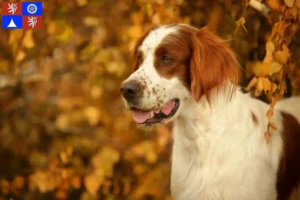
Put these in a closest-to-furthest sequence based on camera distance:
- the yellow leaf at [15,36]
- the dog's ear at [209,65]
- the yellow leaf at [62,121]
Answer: the dog's ear at [209,65], the yellow leaf at [15,36], the yellow leaf at [62,121]

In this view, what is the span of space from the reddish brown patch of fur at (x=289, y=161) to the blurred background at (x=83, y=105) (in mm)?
641

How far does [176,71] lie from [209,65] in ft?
0.53

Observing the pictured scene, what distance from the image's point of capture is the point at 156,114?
8.04 ft

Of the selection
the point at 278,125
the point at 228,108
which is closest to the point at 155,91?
the point at 228,108

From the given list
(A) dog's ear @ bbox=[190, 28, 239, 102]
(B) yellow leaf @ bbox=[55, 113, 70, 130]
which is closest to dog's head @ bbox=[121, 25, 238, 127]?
(A) dog's ear @ bbox=[190, 28, 239, 102]

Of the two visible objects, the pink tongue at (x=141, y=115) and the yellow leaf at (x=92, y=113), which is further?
the yellow leaf at (x=92, y=113)

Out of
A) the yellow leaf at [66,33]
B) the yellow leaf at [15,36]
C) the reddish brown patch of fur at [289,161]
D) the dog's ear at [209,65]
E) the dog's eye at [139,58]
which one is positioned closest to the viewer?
the dog's ear at [209,65]

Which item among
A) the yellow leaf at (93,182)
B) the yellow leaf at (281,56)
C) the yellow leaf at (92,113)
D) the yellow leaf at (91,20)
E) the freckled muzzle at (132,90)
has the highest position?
the yellow leaf at (91,20)

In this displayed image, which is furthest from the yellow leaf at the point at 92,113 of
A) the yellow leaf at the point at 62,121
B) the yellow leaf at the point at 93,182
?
the yellow leaf at the point at 93,182

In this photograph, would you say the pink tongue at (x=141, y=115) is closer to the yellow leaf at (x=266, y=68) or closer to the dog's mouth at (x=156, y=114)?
the dog's mouth at (x=156, y=114)

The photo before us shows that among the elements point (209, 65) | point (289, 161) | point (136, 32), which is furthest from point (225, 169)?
point (136, 32)

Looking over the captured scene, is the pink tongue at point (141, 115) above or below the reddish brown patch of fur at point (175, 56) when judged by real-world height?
below

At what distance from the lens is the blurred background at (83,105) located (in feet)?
11.8

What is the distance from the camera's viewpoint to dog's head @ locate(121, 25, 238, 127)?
2391mm
